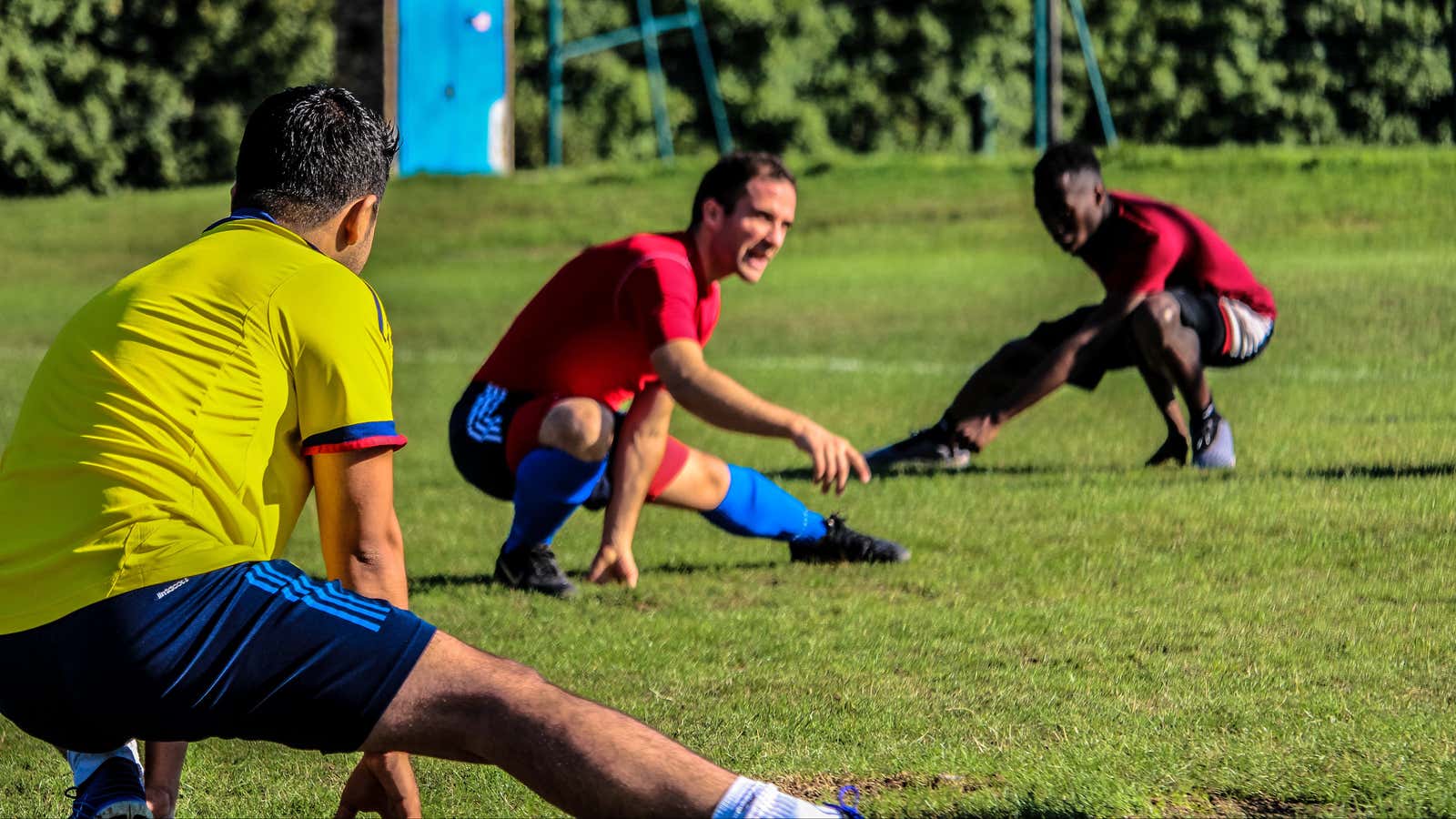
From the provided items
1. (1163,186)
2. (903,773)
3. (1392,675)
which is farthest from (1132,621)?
(1163,186)

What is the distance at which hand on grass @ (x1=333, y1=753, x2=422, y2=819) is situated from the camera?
3367 mm

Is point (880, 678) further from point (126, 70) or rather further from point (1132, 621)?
point (126, 70)

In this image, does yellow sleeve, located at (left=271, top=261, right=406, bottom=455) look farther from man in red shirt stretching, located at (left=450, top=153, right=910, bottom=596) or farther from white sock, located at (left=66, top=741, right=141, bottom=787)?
man in red shirt stretching, located at (left=450, top=153, right=910, bottom=596)

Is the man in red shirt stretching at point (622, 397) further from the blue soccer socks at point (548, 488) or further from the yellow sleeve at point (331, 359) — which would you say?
the yellow sleeve at point (331, 359)

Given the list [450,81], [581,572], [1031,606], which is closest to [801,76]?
[450,81]

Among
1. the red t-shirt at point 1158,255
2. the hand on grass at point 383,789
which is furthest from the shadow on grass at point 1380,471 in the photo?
the hand on grass at point 383,789

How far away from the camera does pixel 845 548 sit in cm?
670

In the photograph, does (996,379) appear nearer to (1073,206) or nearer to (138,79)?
(1073,206)

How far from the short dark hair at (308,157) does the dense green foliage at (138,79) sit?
3533 centimetres

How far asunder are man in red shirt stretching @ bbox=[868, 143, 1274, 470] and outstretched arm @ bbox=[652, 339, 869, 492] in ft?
9.20

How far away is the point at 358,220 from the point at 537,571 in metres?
3.09

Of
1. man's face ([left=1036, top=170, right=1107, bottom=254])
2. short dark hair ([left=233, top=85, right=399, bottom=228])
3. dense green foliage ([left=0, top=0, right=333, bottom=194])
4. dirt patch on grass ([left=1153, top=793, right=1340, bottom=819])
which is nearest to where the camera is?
short dark hair ([left=233, top=85, right=399, bottom=228])

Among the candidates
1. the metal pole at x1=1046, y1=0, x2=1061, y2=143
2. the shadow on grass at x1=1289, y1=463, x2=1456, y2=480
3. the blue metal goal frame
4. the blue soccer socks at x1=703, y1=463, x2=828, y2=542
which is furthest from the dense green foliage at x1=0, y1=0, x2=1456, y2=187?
the blue soccer socks at x1=703, y1=463, x2=828, y2=542

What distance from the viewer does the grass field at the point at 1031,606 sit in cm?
418
